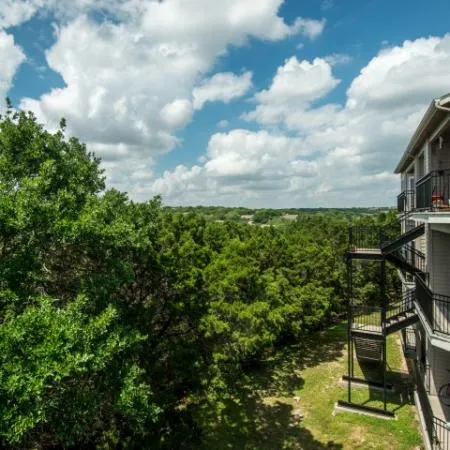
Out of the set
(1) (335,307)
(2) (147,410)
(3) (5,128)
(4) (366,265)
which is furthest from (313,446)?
(4) (366,265)

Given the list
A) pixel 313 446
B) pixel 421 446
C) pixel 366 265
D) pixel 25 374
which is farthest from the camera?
pixel 366 265

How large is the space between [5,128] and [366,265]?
2827cm

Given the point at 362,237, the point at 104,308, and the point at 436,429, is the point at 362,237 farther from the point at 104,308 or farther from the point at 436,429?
the point at 104,308

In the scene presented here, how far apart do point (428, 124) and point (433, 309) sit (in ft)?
18.9

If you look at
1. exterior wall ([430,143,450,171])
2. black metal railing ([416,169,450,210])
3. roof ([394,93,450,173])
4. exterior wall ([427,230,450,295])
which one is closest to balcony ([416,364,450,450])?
exterior wall ([427,230,450,295])

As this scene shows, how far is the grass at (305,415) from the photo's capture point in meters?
12.5

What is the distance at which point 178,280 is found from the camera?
43.1 ft

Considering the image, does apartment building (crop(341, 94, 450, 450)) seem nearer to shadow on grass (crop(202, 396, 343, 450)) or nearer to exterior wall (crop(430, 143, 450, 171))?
exterior wall (crop(430, 143, 450, 171))

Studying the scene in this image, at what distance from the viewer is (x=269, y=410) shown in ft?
50.0

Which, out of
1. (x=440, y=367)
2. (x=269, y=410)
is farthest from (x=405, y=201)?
(x=269, y=410)

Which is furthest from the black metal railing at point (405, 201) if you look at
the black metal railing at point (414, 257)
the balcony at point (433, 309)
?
the balcony at point (433, 309)

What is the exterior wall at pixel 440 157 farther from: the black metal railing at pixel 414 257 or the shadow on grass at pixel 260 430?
the shadow on grass at pixel 260 430

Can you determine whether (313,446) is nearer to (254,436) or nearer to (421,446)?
(254,436)

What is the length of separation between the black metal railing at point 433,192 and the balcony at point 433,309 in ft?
7.67
